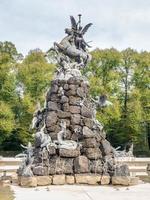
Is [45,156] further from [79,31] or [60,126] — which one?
[79,31]

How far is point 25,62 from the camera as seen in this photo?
52469 millimetres

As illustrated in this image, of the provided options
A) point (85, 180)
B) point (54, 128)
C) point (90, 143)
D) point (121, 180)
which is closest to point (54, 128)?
point (54, 128)

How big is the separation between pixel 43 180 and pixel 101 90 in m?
→ 27.9

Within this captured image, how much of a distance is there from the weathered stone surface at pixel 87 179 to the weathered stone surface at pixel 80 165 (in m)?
0.26

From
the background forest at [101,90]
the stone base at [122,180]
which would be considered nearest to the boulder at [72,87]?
the stone base at [122,180]

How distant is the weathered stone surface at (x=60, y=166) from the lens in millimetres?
24375

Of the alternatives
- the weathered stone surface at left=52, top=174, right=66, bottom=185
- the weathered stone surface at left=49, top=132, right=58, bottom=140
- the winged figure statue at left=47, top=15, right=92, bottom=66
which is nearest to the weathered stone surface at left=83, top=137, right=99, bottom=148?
the weathered stone surface at left=49, top=132, right=58, bottom=140

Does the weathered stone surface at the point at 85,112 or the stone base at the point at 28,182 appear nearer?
the stone base at the point at 28,182

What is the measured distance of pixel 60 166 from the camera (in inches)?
964

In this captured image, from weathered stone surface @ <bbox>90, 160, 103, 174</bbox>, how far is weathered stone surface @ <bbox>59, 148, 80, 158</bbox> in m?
0.91

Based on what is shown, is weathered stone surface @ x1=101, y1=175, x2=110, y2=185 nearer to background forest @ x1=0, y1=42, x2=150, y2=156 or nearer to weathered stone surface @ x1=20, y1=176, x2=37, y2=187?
weathered stone surface @ x1=20, y1=176, x2=37, y2=187

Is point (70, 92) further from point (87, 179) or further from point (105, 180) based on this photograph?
point (105, 180)

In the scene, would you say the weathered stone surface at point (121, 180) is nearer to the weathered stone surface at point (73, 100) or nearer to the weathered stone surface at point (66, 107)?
the weathered stone surface at point (66, 107)

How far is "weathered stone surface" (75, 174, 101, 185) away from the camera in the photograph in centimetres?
2436
